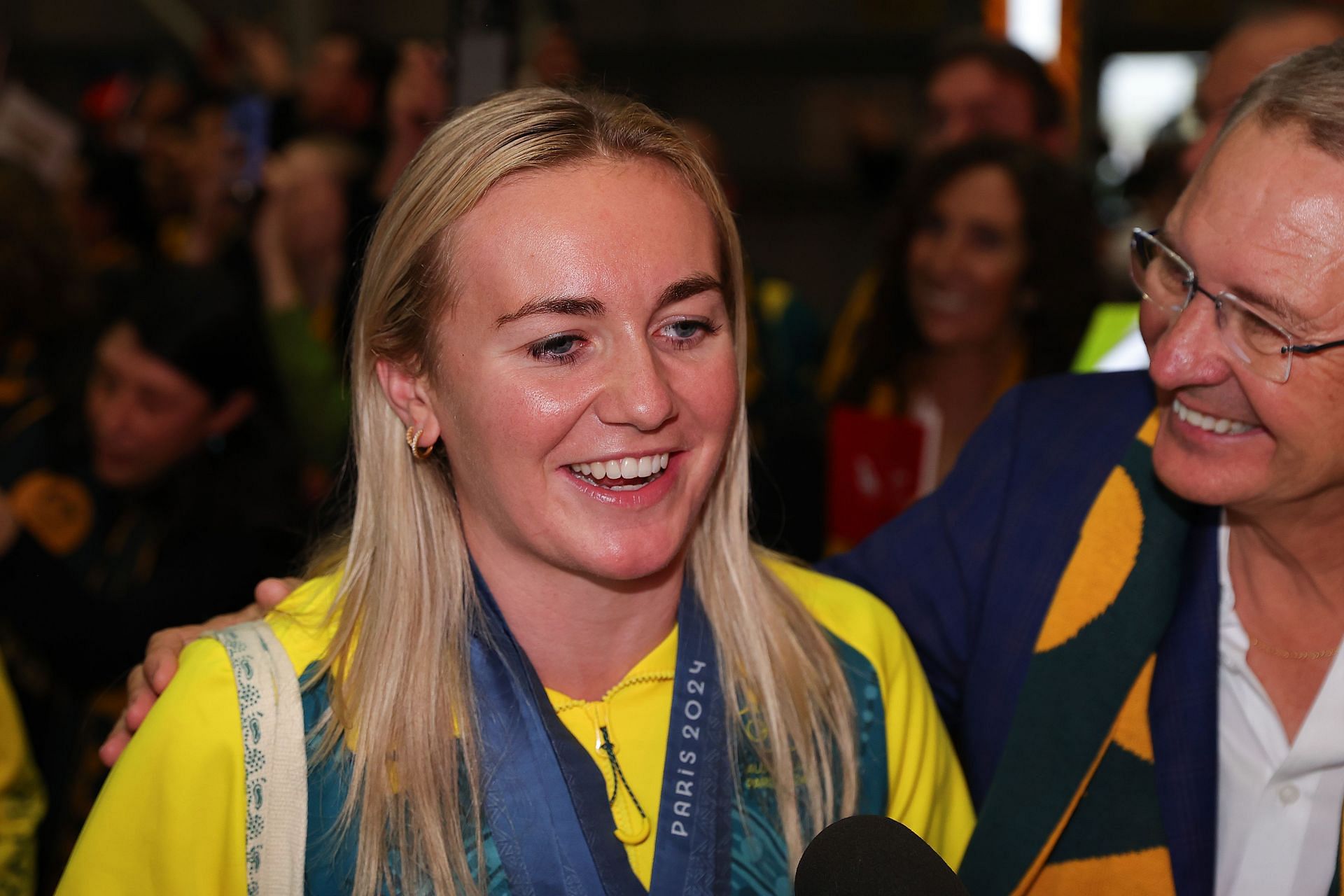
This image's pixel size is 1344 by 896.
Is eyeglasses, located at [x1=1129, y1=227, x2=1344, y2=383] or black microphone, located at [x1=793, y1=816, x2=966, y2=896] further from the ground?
eyeglasses, located at [x1=1129, y1=227, x2=1344, y2=383]

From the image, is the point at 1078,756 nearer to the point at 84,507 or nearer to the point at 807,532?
the point at 807,532

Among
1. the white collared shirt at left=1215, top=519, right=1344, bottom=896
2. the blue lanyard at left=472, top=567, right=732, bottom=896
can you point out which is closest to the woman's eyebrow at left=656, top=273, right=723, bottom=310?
the blue lanyard at left=472, top=567, right=732, bottom=896

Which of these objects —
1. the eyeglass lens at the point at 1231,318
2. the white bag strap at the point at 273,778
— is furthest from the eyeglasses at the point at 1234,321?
the white bag strap at the point at 273,778

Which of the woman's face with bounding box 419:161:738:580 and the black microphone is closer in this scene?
the black microphone

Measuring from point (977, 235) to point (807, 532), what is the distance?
2.86ft

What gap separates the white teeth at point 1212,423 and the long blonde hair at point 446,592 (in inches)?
21.1

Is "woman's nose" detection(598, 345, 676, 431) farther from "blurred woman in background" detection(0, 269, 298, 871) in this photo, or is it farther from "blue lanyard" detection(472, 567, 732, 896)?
"blurred woman in background" detection(0, 269, 298, 871)

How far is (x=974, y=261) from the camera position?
331cm

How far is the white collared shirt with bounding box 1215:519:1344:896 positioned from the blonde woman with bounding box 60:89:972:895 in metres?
0.36

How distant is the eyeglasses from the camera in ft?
5.05

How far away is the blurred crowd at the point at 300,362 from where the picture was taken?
264 centimetres

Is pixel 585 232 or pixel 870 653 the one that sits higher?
pixel 585 232

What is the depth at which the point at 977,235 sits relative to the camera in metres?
3.33

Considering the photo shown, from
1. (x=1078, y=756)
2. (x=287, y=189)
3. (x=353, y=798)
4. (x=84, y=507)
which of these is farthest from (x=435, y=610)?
(x=287, y=189)
